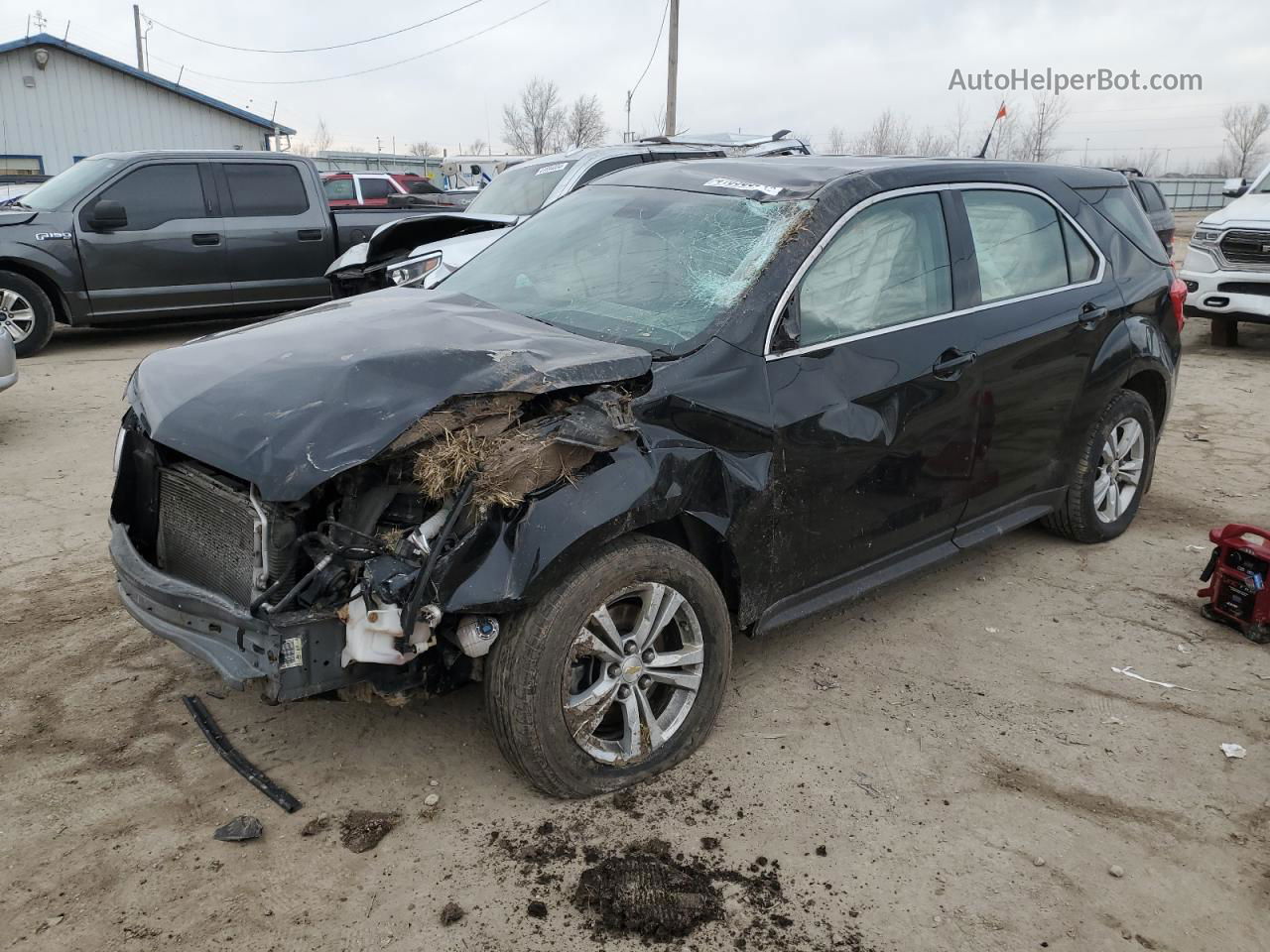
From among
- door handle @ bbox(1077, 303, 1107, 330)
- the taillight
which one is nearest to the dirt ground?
door handle @ bbox(1077, 303, 1107, 330)

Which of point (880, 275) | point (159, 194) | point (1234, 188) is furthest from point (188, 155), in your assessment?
point (1234, 188)

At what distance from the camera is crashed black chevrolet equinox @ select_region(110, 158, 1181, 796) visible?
8.72 ft

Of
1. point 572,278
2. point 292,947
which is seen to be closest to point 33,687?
point 292,947

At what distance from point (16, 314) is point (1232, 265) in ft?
40.0

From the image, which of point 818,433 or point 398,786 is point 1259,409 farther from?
point 398,786

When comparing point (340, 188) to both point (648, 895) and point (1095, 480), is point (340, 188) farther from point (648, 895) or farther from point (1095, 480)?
point (648, 895)

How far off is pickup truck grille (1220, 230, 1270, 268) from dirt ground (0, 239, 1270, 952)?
23.8ft

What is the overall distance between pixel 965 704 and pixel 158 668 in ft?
9.94

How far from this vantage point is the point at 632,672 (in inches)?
119

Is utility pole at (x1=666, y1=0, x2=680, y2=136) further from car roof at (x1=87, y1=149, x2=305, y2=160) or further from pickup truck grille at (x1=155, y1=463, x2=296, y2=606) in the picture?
pickup truck grille at (x1=155, y1=463, x2=296, y2=606)

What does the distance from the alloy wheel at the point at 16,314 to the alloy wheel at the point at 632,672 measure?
8852 millimetres

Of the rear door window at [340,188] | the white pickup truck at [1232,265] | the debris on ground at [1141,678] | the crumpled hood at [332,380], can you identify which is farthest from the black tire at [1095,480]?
the rear door window at [340,188]

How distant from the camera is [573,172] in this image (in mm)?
9234

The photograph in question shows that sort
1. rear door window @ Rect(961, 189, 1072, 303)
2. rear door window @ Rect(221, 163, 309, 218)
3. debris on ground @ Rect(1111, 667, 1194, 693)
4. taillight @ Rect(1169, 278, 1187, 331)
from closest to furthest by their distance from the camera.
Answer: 1. debris on ground @ Rect(1111, 667, 1194, 693)
2. rear door window @ Rect(961, 189, 1072, 303)
3. taillight @ Rect(1169, 278, 1187, 331)
4. rear door window @ Rect(221, 163, 309, 218)
